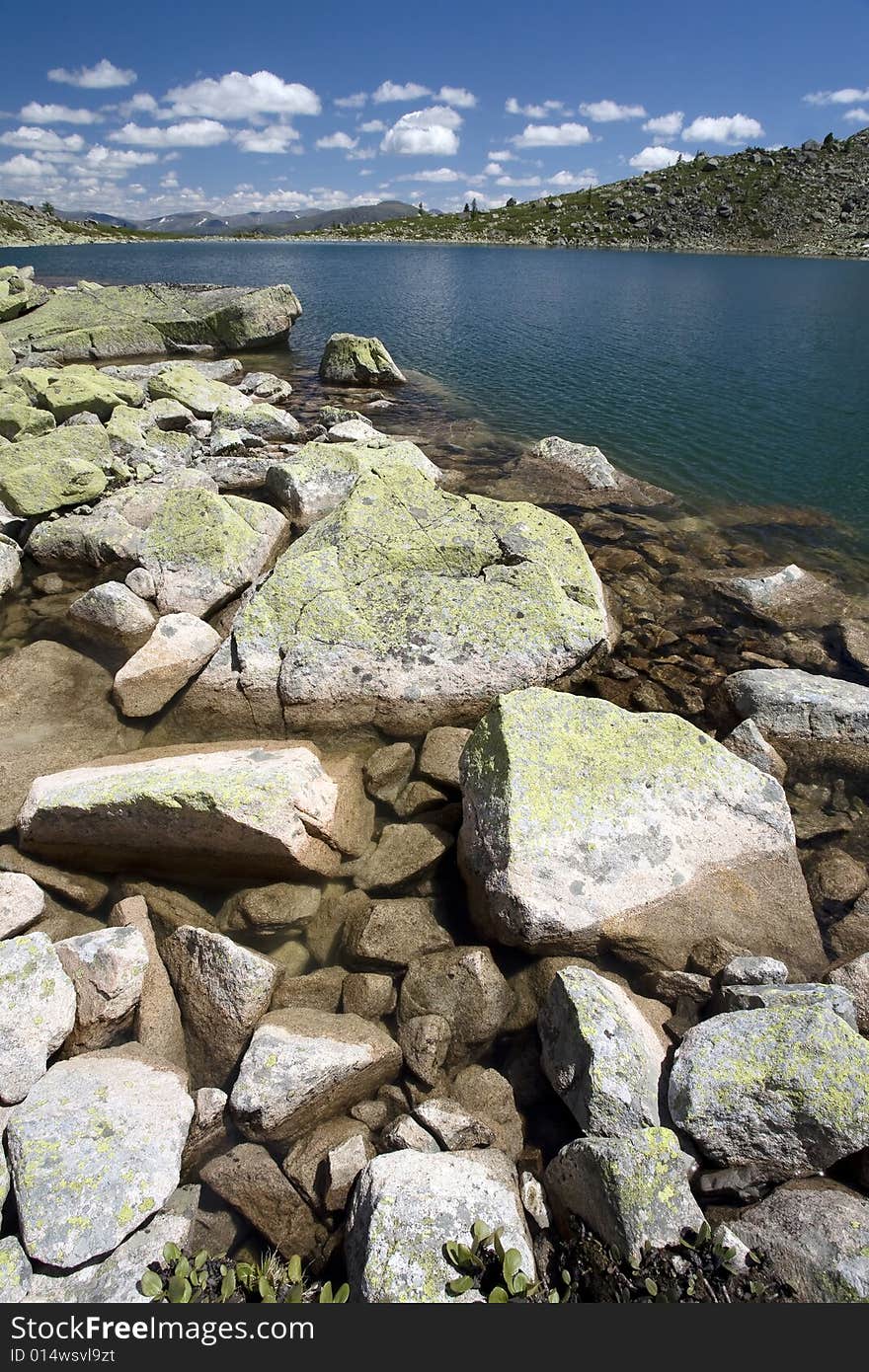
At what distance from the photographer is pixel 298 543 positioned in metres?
13.4

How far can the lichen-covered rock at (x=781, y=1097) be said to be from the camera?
5672mm

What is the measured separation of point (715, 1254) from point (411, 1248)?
232 centimetres

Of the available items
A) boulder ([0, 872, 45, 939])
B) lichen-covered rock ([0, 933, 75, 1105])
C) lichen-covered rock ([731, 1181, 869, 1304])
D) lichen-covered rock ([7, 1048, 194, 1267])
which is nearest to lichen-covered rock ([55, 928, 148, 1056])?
lichen-covered rock ([0, 933, 75, 1105])

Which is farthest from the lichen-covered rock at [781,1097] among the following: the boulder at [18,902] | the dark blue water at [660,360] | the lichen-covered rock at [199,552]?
the dark blue water at [660,360]

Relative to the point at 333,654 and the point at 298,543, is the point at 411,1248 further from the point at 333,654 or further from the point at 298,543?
the point at 298,543

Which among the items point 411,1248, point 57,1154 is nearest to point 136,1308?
point 57,1154

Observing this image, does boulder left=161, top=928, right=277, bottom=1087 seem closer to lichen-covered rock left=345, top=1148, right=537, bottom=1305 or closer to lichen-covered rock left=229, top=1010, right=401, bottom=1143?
lichen-covered rock left=229, top=1010, right=401, bottom=1143

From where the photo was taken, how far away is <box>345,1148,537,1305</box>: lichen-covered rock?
4914 millimetres

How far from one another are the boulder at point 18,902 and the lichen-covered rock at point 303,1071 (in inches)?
130

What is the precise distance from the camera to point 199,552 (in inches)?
528

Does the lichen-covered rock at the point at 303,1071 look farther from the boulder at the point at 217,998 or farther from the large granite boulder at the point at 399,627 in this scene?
the large granite boulder at the point at 399,627

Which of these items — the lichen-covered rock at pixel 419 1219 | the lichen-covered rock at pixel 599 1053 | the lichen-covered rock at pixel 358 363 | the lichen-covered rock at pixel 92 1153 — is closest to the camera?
the lichen-covered rock at pixel 419 1219

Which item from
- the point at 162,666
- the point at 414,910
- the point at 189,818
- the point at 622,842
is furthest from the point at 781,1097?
the point at 162,666

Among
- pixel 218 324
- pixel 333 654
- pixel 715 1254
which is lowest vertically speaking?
pixel 715 1254
